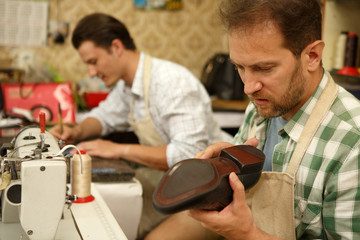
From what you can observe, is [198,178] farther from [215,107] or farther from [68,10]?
[68,10]

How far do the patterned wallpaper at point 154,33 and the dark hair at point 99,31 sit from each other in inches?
48.6

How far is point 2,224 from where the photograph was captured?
45.4 inches

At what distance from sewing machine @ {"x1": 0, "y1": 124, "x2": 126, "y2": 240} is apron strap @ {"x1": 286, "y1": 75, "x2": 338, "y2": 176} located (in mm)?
496

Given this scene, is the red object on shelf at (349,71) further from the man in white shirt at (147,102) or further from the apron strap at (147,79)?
the apron strap at (147,79)

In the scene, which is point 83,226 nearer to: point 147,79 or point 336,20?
point 147,79

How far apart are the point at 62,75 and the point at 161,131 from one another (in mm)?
1572

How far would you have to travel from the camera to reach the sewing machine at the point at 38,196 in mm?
975

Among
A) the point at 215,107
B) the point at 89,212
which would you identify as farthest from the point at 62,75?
the point at 89,212

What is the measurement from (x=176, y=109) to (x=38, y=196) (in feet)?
3.74

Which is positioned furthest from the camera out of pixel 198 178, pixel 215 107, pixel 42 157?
pixel 215 107

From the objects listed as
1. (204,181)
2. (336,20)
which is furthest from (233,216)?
(336,20)

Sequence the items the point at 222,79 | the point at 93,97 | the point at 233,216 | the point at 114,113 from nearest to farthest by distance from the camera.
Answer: the point at 233,216 < the point at 114,113 < the point at 93,97 < the point at 222,79

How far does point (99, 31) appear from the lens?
223 centimetres

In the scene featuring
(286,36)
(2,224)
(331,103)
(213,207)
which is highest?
(286,36)
